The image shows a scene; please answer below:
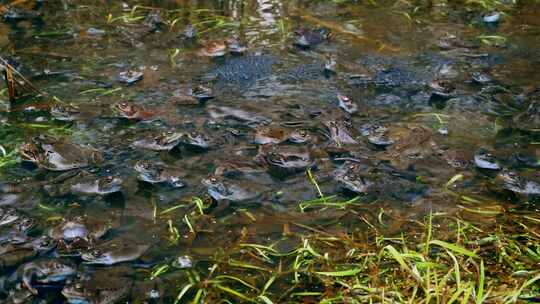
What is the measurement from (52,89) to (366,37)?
2.61m

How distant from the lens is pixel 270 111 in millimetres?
4281

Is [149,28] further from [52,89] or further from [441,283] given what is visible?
[441,283]

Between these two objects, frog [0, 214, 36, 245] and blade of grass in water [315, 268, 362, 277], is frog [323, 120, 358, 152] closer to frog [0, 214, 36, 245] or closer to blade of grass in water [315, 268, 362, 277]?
blade of grass in water [315, 268, 362, 277]

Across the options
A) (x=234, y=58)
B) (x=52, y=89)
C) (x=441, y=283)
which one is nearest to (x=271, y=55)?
(x=234, y=58)

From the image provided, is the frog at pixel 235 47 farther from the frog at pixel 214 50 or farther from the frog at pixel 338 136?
the frog at pixel 338 136

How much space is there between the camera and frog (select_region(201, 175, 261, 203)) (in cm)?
347

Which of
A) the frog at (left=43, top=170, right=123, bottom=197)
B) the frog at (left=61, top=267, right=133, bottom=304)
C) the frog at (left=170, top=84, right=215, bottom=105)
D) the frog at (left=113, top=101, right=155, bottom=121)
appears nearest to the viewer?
the frog at (left=61, top=267, right=133, bottom=304)

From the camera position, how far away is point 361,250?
10.2 ft

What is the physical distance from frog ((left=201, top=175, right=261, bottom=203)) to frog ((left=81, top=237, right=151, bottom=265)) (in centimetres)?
52

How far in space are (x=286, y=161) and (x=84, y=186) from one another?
1.18m

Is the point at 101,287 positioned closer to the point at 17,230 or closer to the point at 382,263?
the point at 17,230

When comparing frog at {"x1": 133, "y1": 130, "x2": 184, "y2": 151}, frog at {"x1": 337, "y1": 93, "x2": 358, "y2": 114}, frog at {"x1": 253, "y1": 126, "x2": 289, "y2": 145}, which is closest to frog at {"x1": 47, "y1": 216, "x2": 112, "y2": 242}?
frog at {"x1": 133, "y1": 130, "x2": 184, "y2": 151}

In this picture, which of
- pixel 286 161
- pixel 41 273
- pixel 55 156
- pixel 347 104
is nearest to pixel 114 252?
pixel 41 273

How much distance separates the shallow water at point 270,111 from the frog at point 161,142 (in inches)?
2.0
